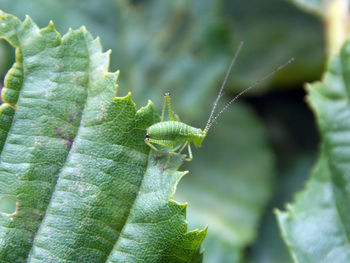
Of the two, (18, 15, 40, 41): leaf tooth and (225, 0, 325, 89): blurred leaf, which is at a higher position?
(225, 0, 325, 89): blurred leaf

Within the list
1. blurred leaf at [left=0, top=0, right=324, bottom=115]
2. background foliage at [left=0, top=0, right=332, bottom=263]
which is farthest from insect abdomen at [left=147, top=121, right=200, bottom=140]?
blurred leaf at [left=0, top=0, right=324, bottom=115]

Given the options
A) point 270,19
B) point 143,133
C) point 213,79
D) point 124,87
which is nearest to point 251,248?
point 213,79

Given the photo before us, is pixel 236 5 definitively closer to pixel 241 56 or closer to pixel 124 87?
pixel 241 56

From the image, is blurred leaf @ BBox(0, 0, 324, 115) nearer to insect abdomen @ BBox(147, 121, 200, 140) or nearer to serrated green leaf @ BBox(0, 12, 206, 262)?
insect abdomen @ BBox(147, 121, 200, 140)

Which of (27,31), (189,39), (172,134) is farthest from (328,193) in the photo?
(189,39)

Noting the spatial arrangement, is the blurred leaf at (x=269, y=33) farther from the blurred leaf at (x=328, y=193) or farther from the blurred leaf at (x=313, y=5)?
the blurred leaf at (x=328, y=193)

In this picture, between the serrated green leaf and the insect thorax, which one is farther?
the insect thorax

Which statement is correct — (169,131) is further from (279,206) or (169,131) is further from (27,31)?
(279,206)
